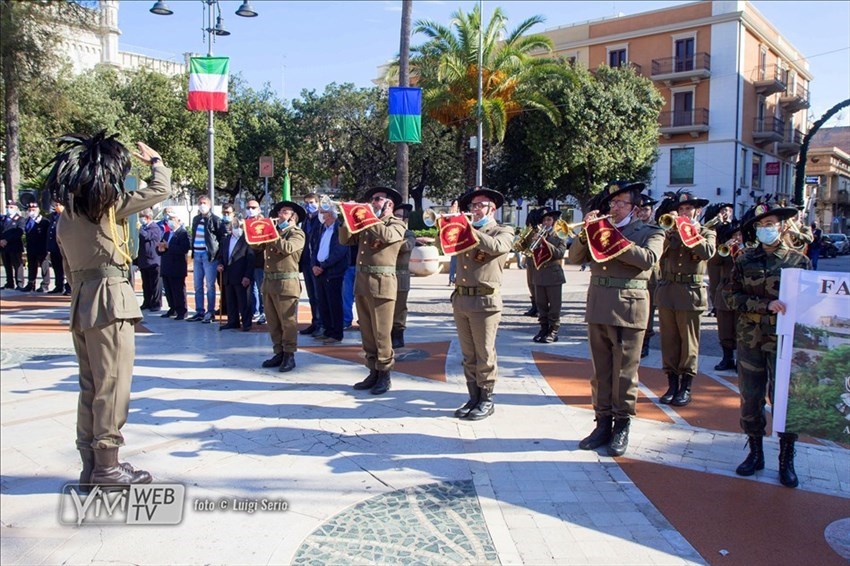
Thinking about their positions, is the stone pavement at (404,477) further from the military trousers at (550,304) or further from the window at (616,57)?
the window at (616,57)

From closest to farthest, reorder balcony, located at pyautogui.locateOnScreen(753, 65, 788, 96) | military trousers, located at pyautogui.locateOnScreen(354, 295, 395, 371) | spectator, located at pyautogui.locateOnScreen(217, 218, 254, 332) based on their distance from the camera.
→ military trousers, located at pyautogui.locateOnScreen(354, 295, 395, 371) → spectator, located at pyautogui.locateOnScreen(217, 218, 254, 332) → balcony, located at pyautogui.locateOnScreen(753, 65, 788, 96)

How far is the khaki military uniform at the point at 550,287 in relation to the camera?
9.88 m

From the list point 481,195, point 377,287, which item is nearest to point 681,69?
point 481,195

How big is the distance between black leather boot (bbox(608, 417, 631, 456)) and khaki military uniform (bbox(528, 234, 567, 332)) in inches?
188

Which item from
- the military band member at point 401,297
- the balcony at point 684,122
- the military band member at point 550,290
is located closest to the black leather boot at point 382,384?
the military band member at point 401,297

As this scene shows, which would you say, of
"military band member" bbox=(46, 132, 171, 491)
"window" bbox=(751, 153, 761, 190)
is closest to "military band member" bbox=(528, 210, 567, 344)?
"military band member" bbox=(46, 132, 171, 491)

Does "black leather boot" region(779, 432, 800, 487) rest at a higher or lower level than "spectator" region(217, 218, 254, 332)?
lower

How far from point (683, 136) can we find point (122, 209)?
41299mm

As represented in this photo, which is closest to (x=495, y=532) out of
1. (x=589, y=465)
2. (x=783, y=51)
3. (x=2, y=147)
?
(x=589, y=465)

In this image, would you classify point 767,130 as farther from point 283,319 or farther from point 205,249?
point 283,319

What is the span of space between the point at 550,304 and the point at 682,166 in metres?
34.6

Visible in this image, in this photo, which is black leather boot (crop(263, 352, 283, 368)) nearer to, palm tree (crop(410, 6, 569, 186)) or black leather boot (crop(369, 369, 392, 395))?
black leather boot (crop(369, 369, 392, 395))

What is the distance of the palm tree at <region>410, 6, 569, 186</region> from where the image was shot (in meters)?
24.9

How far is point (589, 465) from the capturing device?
4910 mm
